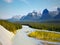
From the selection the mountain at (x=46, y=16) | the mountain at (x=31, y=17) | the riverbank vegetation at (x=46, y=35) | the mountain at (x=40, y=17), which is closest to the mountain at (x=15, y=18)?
the mountain at (x=40, y=17)

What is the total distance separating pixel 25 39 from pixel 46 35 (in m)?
0.81

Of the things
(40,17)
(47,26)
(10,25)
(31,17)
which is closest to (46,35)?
(47,26)

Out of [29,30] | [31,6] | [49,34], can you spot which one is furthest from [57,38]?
[31,6]

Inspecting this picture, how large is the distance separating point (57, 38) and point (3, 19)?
220cm

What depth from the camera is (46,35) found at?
602 centimetres

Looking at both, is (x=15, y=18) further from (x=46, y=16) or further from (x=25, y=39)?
(x=46, y=16)

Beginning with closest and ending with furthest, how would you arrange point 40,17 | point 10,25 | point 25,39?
1. point 25,39
2. point 40,17
3. point 10,25

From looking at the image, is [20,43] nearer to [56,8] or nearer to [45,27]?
[45,27]

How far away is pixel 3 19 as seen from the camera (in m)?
6.27

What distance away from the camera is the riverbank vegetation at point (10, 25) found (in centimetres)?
619

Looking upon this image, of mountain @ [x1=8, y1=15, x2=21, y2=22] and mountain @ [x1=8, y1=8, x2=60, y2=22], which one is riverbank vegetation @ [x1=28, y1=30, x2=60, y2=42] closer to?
mountain @ [x1=8, y1=8, x2=60, y2=22]

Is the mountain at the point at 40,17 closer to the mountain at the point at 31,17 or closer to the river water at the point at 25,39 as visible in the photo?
the mountain at the point at 31,17

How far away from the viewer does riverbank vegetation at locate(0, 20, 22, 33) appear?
619 centimetres

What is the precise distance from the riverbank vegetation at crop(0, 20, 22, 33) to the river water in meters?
0.18
